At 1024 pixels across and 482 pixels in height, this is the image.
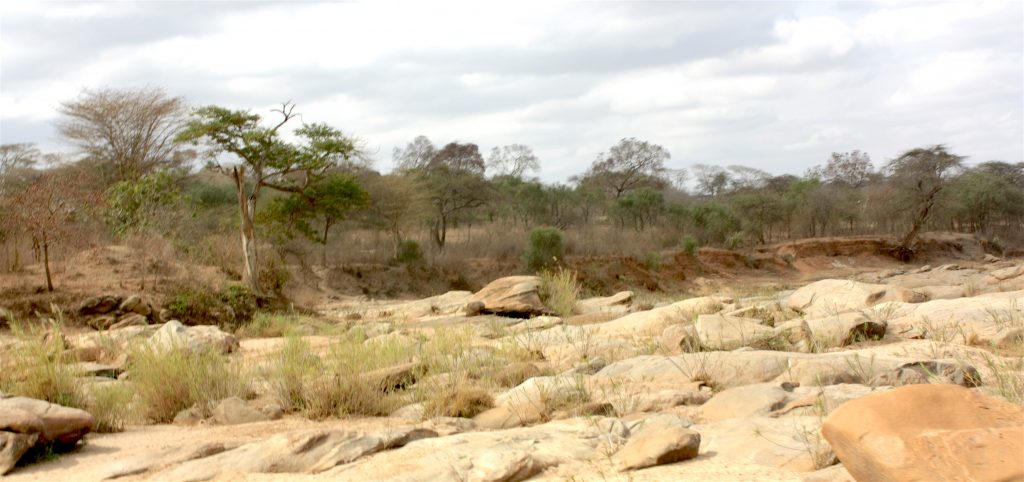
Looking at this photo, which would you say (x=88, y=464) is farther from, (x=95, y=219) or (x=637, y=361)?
(x=95, y=219)

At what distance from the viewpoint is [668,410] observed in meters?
6.27

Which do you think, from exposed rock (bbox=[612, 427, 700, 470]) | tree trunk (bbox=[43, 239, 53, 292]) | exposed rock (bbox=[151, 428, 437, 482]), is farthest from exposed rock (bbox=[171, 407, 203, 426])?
tree trunk (bbox=[43, 239, 53, 292])

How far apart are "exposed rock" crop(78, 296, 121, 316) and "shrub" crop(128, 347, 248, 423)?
10.3m

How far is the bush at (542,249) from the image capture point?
33469 millimetres

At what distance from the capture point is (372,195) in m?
33.1

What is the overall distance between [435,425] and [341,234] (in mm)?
27657

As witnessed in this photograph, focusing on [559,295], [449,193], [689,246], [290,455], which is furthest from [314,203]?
[290,455]

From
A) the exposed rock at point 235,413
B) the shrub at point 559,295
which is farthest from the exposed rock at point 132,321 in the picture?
the exposed rock at point 235,413

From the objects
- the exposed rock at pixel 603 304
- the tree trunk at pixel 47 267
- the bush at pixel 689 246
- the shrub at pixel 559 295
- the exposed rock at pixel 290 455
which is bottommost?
the bush at pixel 689 246

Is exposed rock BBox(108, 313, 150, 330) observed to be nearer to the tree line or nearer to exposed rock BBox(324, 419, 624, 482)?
the tree line

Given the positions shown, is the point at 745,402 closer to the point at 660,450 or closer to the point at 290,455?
the point at 660,450

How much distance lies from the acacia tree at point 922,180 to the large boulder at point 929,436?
41.0 metres

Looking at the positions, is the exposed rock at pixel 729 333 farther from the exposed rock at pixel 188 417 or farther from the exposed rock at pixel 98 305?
the exposed rock at pixel 98 305

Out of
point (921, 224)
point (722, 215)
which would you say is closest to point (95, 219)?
point (722, 215)
